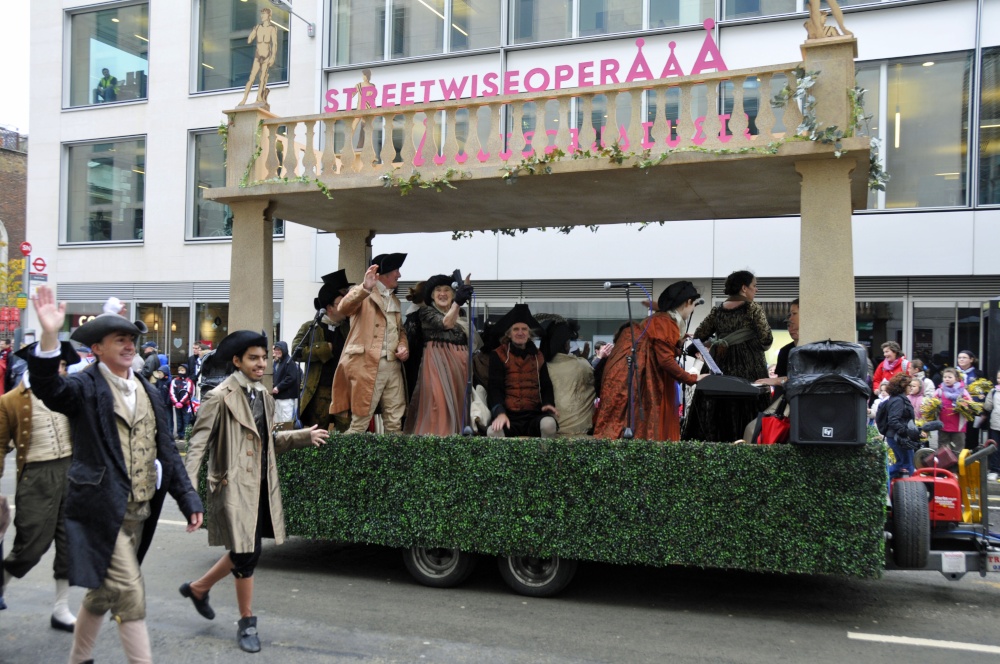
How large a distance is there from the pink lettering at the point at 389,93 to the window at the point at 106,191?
281 inches

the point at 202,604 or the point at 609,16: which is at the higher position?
the point at 609,16

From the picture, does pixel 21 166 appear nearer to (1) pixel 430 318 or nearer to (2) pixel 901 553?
(1) pixel 430 318

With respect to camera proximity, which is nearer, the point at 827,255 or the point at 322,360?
the point at 827,255

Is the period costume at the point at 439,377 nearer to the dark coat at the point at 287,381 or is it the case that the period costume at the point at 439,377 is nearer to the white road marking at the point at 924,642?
the dark coat at the point at 287,381

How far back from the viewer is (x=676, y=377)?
675 centimetres

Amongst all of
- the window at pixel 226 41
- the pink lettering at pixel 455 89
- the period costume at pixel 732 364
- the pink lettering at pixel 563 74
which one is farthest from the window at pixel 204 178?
the period costume at pixel 732 364

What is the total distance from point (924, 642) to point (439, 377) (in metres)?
3.98

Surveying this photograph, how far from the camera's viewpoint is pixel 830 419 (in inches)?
221

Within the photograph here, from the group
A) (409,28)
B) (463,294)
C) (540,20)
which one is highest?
(409,28)

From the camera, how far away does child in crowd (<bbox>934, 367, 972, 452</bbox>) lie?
37.7ft

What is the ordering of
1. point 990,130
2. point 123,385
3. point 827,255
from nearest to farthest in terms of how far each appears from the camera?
point 123,385 < point 827,255 < point 990,130

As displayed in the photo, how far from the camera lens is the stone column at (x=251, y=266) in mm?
7633

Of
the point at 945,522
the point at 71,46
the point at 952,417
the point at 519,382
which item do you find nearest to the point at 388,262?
the point at 519,382

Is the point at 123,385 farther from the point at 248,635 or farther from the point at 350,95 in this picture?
the point at 350,95
